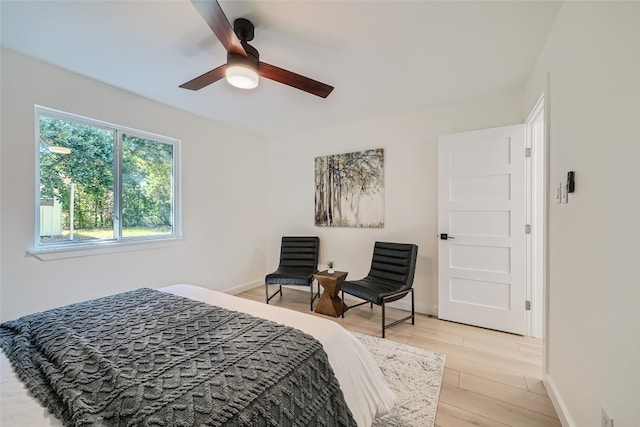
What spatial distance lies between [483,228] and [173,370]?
2.87m

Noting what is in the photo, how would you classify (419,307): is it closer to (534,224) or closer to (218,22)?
(534,224)

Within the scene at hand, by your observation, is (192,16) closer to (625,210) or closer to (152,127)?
(152,127)

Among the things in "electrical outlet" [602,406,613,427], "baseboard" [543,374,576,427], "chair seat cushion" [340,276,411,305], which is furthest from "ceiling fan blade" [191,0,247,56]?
"baseboard" [543,374,576,427]

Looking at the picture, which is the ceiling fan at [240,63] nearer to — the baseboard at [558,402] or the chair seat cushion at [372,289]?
the chair seat cushion at [372,289]

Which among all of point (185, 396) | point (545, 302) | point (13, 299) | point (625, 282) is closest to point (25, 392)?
point (185, 396)

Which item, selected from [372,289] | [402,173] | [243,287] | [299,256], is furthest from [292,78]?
[243,287]

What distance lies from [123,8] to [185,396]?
211 cm

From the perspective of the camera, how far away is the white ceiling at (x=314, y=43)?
62.6 inches

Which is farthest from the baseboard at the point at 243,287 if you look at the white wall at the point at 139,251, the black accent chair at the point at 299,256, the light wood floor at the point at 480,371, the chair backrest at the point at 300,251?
the light wood floor at the point at 480,371

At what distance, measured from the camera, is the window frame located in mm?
2186

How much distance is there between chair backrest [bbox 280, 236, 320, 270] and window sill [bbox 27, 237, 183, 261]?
1423 mm

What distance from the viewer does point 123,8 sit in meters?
1.58

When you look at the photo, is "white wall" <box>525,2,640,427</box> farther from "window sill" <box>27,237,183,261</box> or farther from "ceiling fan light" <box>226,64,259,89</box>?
"window sill" <box>27,237,183,261</box>

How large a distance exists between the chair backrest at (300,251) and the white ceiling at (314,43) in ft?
6.35
